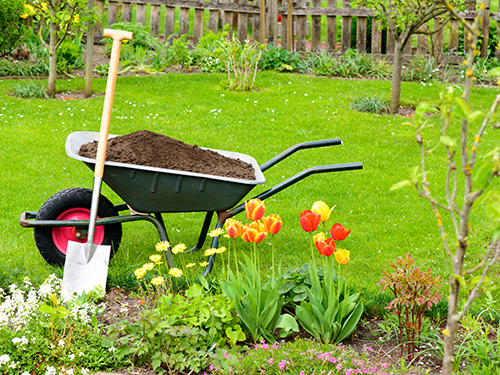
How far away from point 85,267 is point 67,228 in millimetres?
484

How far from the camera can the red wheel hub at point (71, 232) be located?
11.7 ft

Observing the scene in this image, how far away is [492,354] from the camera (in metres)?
2.51

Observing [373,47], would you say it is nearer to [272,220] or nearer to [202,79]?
[202,79]

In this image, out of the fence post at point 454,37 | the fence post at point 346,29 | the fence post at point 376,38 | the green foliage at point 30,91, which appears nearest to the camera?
the green foliage at point 30,91

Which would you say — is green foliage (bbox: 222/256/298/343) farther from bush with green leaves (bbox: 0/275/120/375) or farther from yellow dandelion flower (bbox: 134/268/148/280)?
bush with green leaves (bbox: 0/275/120/375)

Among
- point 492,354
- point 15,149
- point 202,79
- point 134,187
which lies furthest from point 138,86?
point 492,354

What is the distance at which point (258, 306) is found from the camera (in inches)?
104

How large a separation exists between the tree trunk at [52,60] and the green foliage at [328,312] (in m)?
5.76

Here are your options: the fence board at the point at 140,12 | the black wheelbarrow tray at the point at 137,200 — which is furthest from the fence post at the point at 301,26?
the black wheelbarrow tray at the point at 137,200

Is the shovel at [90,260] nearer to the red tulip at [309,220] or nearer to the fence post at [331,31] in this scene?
the red tulip at [309,220]

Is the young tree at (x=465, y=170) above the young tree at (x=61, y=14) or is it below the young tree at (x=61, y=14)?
below

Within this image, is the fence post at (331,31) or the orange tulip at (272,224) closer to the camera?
the orange tulip at (272,224)

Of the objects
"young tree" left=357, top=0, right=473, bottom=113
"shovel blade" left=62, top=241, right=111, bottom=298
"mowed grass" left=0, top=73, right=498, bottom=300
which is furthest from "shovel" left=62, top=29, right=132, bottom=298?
"young tree" left=357, top=0, right=473, bottom=113

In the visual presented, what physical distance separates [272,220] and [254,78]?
19.5 ft
